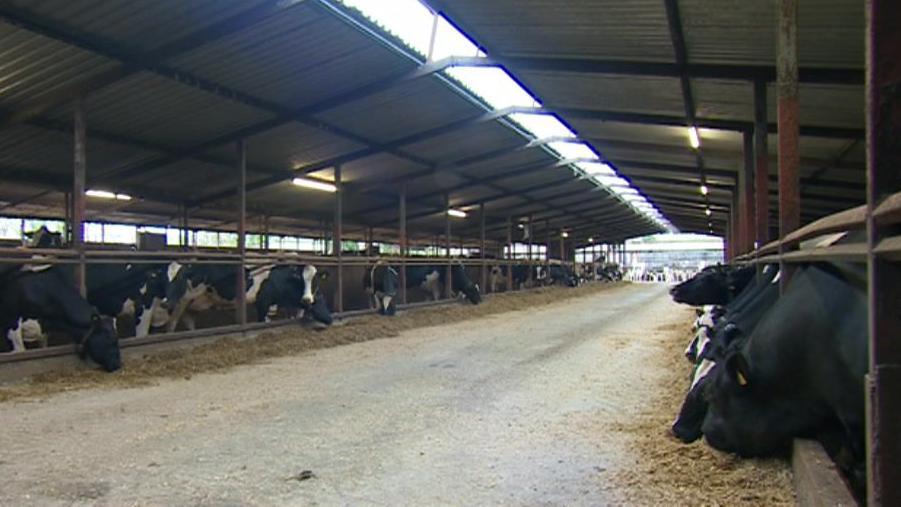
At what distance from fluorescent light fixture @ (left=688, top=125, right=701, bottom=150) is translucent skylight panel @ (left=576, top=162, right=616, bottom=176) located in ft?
19.0

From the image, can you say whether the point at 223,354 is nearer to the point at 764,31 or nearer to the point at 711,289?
the point at 711,289

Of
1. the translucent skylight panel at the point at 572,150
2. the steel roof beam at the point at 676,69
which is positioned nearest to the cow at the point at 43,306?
the steel roof beam at the point at 676,69

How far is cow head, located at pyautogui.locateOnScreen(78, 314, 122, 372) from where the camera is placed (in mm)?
7629

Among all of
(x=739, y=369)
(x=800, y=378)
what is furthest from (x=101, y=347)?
(x=800, y=378)

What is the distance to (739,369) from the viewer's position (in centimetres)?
361

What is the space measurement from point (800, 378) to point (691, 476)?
2.63 feet

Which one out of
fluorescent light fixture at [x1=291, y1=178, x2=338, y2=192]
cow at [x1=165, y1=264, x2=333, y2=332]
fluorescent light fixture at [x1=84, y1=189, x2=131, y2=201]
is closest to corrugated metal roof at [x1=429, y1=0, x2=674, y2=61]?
cow at [x1=165, y1=264, x2=333, y2=332]

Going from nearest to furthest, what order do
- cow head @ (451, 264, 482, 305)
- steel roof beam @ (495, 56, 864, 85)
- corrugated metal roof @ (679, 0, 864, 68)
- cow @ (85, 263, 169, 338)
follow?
corrugated metal roof @ (679, 0, 864, 68) < steel roof beam @ (495, 56, 864, 85) < cow @ (85, 263, 169, 338) < cow head @ (451, 264, 482, 305)

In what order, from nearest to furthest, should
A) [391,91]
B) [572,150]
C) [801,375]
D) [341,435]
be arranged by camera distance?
1. [801,375]
2. [341,435]
3. [391,91]
4. [572,150]

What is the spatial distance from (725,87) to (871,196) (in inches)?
311

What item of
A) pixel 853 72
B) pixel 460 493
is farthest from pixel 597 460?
pixel 853 72

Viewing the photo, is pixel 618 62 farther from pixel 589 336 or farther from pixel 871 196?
pixel 871 196

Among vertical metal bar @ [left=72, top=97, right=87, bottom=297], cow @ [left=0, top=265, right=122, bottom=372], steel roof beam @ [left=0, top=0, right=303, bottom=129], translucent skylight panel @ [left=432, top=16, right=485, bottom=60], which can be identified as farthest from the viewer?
translucent skylight panel @ [left=432, top=16, right=485, bottom=60]

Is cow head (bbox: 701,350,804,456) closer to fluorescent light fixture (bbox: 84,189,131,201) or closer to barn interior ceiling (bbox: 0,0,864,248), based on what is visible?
barn interior ceiling (bbox: 0,0,864,248)
